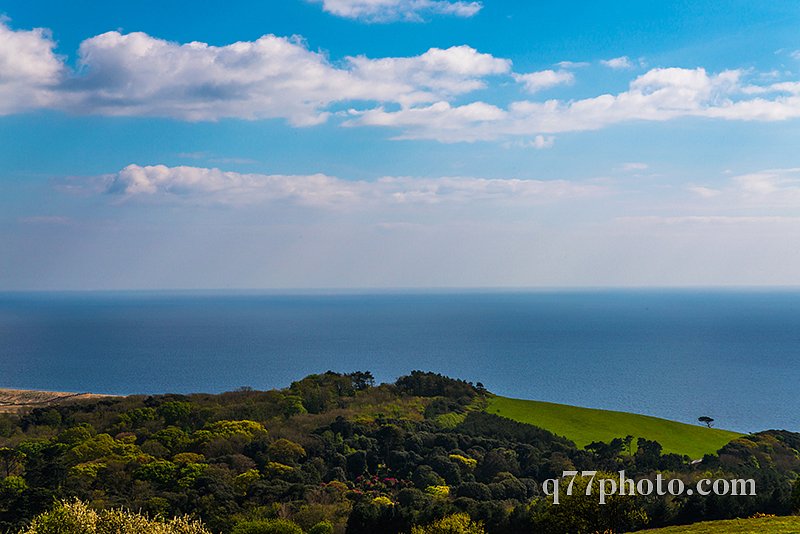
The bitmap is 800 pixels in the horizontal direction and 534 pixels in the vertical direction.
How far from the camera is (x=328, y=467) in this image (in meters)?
52.6

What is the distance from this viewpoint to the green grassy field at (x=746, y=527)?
27422 millimetres

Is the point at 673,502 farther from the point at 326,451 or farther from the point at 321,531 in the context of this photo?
the point at 326,451

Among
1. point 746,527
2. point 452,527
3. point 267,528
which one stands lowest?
point 267,528

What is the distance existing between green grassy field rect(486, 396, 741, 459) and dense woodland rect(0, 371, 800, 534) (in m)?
3.40

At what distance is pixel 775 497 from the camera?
38656 millimetres

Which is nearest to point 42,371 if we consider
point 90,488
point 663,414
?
point 90,488

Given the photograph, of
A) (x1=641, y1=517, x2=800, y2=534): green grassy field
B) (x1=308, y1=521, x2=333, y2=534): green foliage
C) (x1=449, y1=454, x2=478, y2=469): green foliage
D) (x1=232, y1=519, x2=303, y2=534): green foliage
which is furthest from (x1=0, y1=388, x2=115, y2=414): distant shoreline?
(x1=641, y1=517, x2=800, y2=534): green grassy field

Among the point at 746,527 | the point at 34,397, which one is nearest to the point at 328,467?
the point at 746,527

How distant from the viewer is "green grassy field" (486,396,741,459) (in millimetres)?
67625

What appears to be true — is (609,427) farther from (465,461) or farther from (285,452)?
(285,452)

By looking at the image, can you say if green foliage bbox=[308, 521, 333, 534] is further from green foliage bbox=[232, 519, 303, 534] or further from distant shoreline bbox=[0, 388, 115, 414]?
distant shoreline bbox=[0, 388, 115, 414]

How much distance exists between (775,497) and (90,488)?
A: 151 feet

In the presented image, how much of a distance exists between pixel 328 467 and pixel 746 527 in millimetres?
32408

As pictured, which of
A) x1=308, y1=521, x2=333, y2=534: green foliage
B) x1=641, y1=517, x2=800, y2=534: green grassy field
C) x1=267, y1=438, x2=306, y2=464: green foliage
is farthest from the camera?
x1=267, y1=438, x2=306, y2=464: green foliage
